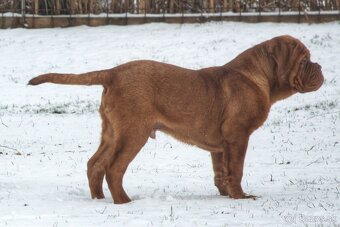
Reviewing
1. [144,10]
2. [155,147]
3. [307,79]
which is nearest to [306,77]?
[307,79]

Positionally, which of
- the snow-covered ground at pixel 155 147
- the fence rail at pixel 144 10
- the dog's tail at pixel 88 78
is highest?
the dog's tail at pixel 88 78

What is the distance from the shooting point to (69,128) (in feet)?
41.6

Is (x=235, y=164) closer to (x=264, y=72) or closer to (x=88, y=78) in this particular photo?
(x=264, y=72)

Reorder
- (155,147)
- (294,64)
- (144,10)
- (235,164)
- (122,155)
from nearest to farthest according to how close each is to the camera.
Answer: (122,155)
(235,164)
(294,64)
(155,147)
(144,10)

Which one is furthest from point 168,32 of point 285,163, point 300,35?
point 285,163

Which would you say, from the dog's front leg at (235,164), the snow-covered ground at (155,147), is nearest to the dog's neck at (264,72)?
the dog's front leg at (235,164)

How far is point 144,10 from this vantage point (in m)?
22.1

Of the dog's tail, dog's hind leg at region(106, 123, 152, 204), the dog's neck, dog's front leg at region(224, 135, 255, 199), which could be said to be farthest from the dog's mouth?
the dog's tail

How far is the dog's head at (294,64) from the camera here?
23.6 feet

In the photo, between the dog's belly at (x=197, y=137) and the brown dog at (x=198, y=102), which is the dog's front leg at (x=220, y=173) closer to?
the brown dog at (x=198, y=102)

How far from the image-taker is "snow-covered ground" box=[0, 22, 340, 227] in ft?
20.1

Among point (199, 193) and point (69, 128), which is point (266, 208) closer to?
point (199, 193)

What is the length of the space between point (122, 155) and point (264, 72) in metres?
1.71

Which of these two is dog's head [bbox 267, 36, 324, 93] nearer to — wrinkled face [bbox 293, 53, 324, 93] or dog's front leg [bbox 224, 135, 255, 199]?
wrinkled face [bbox 293, 53, 324, 93]
